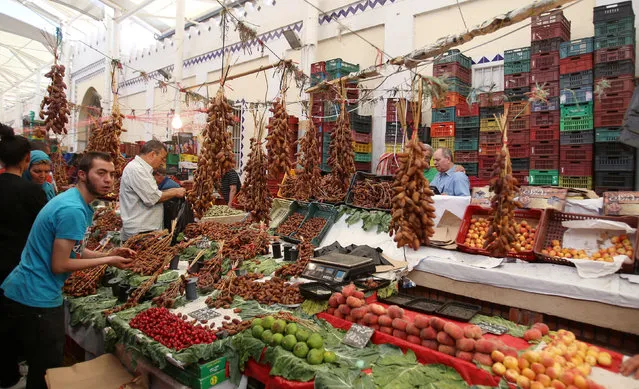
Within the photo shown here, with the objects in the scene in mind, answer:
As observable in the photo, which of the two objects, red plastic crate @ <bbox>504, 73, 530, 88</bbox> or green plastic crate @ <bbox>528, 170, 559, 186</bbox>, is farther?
red plastic crate @ <bbox>504, 73, 530, 88</bbox>

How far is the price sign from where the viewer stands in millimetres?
2374

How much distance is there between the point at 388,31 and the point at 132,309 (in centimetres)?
762

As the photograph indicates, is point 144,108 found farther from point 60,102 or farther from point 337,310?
point 337,310

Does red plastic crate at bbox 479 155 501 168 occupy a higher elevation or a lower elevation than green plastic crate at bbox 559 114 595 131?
lower

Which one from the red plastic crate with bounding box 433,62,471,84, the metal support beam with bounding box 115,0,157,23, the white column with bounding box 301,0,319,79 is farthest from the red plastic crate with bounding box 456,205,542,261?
the metal support beam with bounding box 115,0,157,23

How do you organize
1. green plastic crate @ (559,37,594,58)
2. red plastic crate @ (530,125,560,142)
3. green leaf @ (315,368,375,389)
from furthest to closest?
1. red plastic crate @ (530,125,560,142)
2. green plastic crate @ (559,37,594,58)
3. green leaf @ (315,368,375,389)

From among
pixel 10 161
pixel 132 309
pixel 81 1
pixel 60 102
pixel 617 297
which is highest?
pixel 81 1

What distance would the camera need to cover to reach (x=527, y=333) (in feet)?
7.86

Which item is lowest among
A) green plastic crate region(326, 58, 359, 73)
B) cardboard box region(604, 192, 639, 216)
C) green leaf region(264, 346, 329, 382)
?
green leaf region(264, 346, 329, 382)

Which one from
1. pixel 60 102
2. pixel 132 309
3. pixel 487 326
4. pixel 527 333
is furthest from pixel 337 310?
pixel 60 102

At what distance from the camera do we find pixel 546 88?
19.1 feet

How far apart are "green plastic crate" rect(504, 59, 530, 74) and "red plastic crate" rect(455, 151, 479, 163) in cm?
139

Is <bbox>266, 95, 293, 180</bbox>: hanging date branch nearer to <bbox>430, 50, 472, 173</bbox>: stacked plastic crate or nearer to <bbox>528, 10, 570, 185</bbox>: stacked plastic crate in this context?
<bbox>430, 50, 472, 173</bbox>: stacked plastic crate

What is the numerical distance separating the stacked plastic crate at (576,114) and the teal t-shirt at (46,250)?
6.02 m
